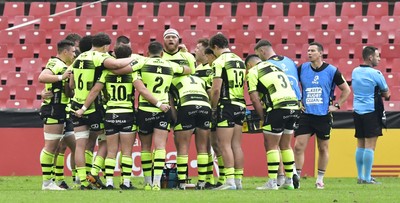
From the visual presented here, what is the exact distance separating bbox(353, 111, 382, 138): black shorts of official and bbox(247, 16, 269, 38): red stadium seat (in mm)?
8580

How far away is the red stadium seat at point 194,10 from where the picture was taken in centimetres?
2736

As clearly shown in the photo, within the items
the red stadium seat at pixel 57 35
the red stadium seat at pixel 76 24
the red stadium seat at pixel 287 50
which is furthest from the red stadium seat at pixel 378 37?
the red stadium seat at pixel 57 35

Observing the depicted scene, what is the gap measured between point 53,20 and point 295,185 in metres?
12.5

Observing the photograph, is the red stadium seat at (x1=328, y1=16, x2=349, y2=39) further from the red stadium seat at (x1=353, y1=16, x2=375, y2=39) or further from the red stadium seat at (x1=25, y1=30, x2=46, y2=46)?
the red stadium seat at (x1=25, y1=30, x2=46, y2=46)

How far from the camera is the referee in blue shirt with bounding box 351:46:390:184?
1778cm

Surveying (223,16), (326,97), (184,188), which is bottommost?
(184,188)

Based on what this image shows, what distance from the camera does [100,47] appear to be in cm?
1565

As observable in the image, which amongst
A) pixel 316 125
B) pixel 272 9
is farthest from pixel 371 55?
pixel 272 9

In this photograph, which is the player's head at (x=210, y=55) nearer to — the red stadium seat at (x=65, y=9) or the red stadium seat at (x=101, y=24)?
the red stadium seat at (x=101, y=24)

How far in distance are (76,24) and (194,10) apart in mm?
2891

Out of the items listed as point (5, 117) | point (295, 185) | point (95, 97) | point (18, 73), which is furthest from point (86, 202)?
point (18, 73)

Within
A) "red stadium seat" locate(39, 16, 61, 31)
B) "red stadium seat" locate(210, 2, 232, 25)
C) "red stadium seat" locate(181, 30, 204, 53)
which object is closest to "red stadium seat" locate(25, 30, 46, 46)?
"red stadium seat" locate(39, 16, 61, 31)

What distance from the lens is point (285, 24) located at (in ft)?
86.7

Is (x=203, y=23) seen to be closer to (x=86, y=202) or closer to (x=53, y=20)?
(x=53, y=20)
